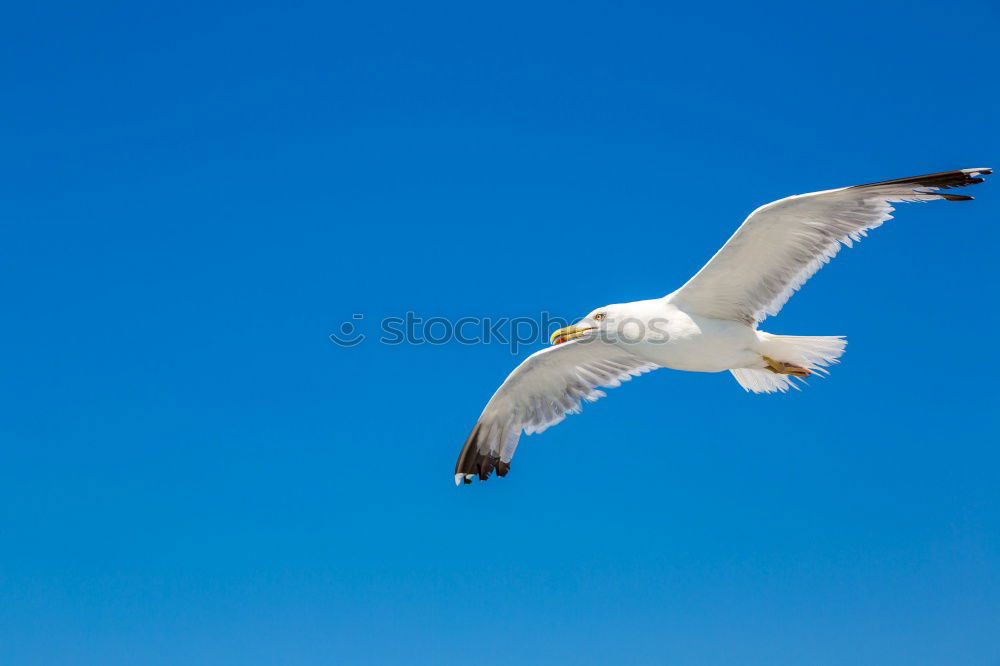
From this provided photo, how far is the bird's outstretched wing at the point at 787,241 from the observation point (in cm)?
709

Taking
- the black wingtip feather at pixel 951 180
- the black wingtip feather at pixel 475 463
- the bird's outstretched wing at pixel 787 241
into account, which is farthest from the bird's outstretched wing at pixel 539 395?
the black wingtip feather at pixel 951 180

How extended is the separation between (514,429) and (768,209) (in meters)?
3.96

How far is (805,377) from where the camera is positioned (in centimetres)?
816

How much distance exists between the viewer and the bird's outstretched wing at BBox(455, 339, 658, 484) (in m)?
9.34

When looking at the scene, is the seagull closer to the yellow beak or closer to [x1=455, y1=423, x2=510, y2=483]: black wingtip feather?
the yellow beak

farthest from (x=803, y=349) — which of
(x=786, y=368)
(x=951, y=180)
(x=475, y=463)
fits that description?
(x=475, y=463)

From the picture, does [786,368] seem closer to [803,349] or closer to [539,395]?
[803,349]

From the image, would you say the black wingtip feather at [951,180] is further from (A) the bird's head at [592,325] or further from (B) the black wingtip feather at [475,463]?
(B) the black wingtip feather at [475,463]

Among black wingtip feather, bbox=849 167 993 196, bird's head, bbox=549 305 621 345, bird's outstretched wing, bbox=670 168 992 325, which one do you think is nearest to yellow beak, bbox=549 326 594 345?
bird's head, bbox=549 305 621 345

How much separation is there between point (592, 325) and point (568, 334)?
0.33 m

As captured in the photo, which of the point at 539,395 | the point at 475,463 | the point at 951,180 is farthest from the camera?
the point at 475,463

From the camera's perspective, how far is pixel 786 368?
806cm

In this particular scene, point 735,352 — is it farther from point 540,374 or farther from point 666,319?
point 540,374

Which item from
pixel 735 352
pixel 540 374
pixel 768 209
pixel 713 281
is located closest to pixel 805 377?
pixel 735 352
